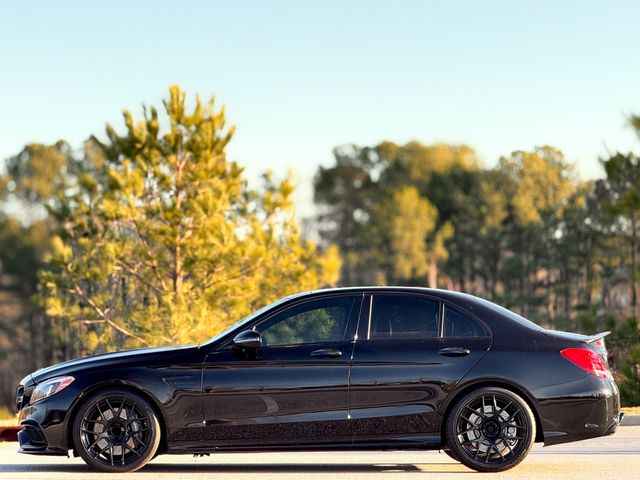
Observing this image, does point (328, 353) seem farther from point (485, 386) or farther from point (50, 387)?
point (50, 387)

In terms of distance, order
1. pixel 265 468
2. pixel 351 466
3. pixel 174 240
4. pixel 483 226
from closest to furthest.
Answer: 1. pixel 265 468
2. pixel 351 466
3. pixel 174 240
4. pixel 483 226

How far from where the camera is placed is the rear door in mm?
9633

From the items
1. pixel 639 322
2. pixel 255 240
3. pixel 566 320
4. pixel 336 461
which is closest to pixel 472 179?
pixel 566 320

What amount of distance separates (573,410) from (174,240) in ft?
91.9

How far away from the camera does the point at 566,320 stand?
63125 millimetres

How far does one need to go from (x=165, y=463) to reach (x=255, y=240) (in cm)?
2636

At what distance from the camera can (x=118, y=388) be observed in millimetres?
9828

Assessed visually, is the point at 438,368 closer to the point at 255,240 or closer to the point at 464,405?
the point at 464,405

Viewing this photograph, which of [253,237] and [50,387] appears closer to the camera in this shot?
[50,387]

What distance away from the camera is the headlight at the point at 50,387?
9.89 metres

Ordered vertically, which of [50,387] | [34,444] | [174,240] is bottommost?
[34,444]

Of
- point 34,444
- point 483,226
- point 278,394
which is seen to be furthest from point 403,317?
point 483,226

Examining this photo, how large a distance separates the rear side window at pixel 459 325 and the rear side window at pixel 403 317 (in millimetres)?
90

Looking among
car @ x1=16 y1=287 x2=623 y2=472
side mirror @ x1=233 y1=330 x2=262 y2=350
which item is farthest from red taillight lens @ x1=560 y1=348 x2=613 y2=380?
side mirror @ x1=233 y1=330 x2=262 y2=350
